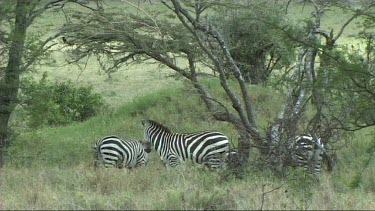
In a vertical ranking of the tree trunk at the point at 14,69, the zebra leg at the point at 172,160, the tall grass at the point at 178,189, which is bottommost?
the tall grass at the point at 178,189

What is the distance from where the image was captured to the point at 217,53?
1436 centimetres

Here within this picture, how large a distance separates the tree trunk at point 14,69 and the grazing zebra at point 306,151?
20.2 feet

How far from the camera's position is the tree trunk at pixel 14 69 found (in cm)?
1480

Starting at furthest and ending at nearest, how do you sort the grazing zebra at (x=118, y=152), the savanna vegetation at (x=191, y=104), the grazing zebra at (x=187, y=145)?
1. the grazing zebra at (x=118, y=152)
2. the grazing zebra at (x=187, y=145)
3. the savanna vegetation at (x=191, y=104)

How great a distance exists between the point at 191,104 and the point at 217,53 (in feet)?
25.9

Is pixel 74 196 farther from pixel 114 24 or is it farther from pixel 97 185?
pixel 114 24

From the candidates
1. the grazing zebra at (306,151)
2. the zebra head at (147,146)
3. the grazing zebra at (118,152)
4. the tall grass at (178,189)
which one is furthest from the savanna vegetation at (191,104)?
the zebra head at (147,146)

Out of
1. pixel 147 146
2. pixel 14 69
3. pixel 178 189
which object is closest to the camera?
pixel 178 189

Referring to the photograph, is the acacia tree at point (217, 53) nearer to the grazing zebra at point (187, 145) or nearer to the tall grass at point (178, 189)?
the grazing zebra at point (187, 145)

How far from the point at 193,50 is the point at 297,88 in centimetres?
293

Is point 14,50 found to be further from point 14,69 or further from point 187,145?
point 187,145

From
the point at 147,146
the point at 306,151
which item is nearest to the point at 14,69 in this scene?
the point at 147,146

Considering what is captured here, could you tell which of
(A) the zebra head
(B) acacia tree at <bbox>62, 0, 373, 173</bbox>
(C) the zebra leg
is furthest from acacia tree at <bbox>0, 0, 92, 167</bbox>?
(C) the zebra leg

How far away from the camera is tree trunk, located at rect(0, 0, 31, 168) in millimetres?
14805
